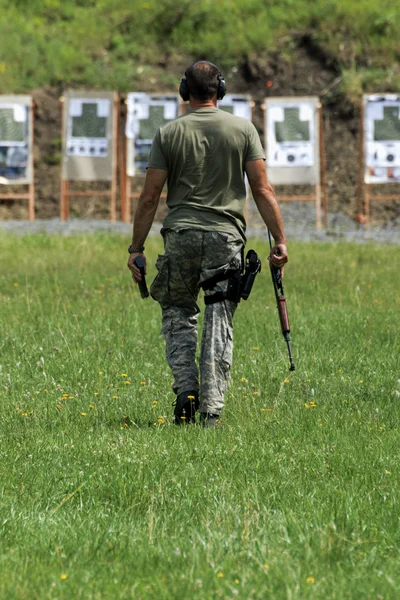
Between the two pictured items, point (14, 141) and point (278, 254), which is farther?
point (14, 141)

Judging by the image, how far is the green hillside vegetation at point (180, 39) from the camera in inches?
981

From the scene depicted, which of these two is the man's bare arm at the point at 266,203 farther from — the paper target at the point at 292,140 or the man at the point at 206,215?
the paper target at the point at 292,140

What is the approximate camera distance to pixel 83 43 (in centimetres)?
2564

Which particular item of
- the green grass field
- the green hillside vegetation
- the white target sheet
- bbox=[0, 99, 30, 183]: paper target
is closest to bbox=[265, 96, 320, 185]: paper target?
the white target sheet

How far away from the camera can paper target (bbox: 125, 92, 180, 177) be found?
21.2m

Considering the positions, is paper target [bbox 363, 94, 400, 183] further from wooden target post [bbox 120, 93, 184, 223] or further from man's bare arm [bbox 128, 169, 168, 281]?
man's bare arm [bbox 128, 169, 168, 281]

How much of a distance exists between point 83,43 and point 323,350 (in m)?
18.5

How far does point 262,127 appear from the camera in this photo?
79.9 ft

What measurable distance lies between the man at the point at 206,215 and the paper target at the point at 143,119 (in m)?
14.9

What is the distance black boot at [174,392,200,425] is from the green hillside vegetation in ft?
61.4

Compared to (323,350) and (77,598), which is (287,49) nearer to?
(323,350)

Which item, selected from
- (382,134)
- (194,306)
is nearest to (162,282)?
(194,306)

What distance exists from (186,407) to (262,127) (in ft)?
60.5

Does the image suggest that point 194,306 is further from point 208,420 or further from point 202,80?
point 202,80
